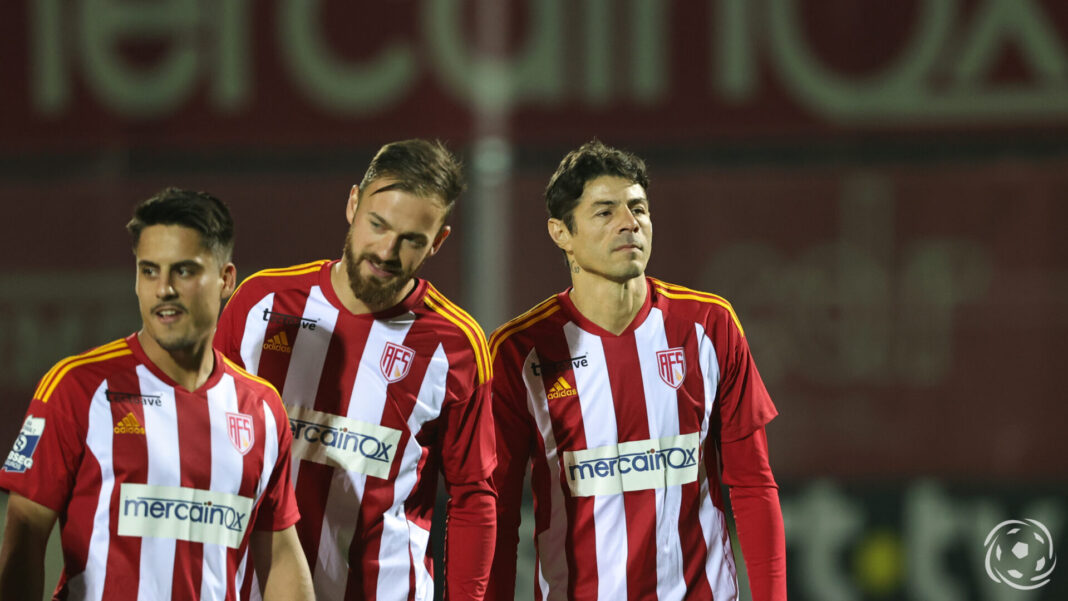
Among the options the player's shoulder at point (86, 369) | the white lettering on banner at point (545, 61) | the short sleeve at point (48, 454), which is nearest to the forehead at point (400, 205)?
the player's shoulder at point (86, 369)

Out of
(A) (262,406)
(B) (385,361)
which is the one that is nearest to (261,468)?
(A) (262,406)

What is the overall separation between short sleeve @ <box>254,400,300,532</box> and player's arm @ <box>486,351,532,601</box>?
1.77ft

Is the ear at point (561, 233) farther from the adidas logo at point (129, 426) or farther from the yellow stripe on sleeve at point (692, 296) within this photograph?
the adidas logo at point (129, 426)

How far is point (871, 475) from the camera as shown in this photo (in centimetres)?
475

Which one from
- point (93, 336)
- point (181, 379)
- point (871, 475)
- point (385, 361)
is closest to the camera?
point (181, 379)

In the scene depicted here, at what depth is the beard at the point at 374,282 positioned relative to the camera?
2.24 m

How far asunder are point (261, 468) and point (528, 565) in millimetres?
2595

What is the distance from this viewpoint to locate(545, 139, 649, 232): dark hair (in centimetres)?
249

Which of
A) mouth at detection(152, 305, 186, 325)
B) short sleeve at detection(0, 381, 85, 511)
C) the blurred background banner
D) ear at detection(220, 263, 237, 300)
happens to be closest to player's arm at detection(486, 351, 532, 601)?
ear at detection(220, 263, 237, 300)

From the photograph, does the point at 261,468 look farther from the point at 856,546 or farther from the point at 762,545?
the point at 856,546

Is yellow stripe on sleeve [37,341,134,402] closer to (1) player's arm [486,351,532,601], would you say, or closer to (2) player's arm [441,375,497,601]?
(2) player's arm [441,375,497,601]

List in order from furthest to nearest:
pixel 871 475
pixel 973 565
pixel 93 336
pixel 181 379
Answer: pixel 93 336 < pixel 871 475 < pixel 973 565 < pixel 181 379

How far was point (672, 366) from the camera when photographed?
98.2 inches

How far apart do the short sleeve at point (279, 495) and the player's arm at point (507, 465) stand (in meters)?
0.54
